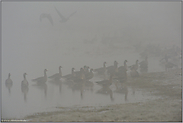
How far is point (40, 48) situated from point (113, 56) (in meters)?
3.94

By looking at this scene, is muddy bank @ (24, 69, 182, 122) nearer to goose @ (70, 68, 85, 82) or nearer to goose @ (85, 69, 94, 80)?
goose @ (70, 68, 85, 82)

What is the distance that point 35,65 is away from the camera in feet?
32.1

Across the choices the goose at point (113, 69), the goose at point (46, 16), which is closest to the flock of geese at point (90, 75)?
the goose at point (113, 69)

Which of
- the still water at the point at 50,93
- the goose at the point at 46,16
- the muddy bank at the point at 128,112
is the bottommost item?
the muddy bank at the point at 128,112

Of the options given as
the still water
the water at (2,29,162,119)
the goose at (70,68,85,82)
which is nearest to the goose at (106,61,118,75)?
the water at (2,29,162,119)

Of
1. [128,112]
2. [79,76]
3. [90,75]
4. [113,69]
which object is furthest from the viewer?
[113,69]

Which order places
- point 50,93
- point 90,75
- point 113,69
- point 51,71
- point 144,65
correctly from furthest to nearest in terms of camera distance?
1. point 144,65
2. point 51,71
3. point 113,69
4. point 90,75
5. point 50,93

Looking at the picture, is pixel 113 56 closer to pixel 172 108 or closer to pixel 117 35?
pixel 117 35

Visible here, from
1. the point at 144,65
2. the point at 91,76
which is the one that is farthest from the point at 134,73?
the point at 91,76

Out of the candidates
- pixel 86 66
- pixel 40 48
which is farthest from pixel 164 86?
pixel 40 48

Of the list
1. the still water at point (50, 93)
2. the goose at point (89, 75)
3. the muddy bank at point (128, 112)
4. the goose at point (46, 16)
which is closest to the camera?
the muddy bank at point (128, 112)

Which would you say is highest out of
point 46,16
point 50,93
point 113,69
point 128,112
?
point 46,16

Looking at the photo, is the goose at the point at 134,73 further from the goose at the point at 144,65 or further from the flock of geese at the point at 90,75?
the goose at the point at 144,65

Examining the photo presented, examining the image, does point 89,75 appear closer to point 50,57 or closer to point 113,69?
point 113,69
